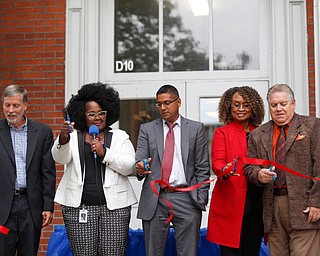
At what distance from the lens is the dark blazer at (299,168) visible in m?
4.04

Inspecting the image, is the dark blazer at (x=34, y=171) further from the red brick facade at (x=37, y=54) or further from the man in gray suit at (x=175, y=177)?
the red brick facade at (x=37, y=54)

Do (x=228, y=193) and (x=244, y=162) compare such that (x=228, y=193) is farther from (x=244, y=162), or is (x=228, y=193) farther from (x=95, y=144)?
(x=95, y=144)

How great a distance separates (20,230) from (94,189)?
695 mm

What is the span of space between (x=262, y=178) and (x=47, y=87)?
349cm

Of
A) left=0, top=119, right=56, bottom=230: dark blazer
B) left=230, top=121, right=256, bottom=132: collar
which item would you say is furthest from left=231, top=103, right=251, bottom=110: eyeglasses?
left=0, top=119, right=56, bottom=230: dark blazer

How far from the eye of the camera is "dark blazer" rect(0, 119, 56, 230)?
14.5 ft

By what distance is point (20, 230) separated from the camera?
4.45 m

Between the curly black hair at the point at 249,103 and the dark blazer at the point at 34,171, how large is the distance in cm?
156

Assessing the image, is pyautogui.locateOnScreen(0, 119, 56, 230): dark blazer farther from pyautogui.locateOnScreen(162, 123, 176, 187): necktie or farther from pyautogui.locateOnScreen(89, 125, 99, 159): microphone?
pyautogui.locateOnScreen(162, 123, 176, 187): necktie

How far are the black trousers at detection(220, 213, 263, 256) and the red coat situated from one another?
0.41 feet

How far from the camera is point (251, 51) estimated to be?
664 centimetres

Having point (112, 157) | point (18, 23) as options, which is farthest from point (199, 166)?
point (18, 23)

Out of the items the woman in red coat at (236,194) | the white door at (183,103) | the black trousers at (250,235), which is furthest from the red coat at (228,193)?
the white door at (183,103)

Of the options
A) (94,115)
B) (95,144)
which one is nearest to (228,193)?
(95,144)
